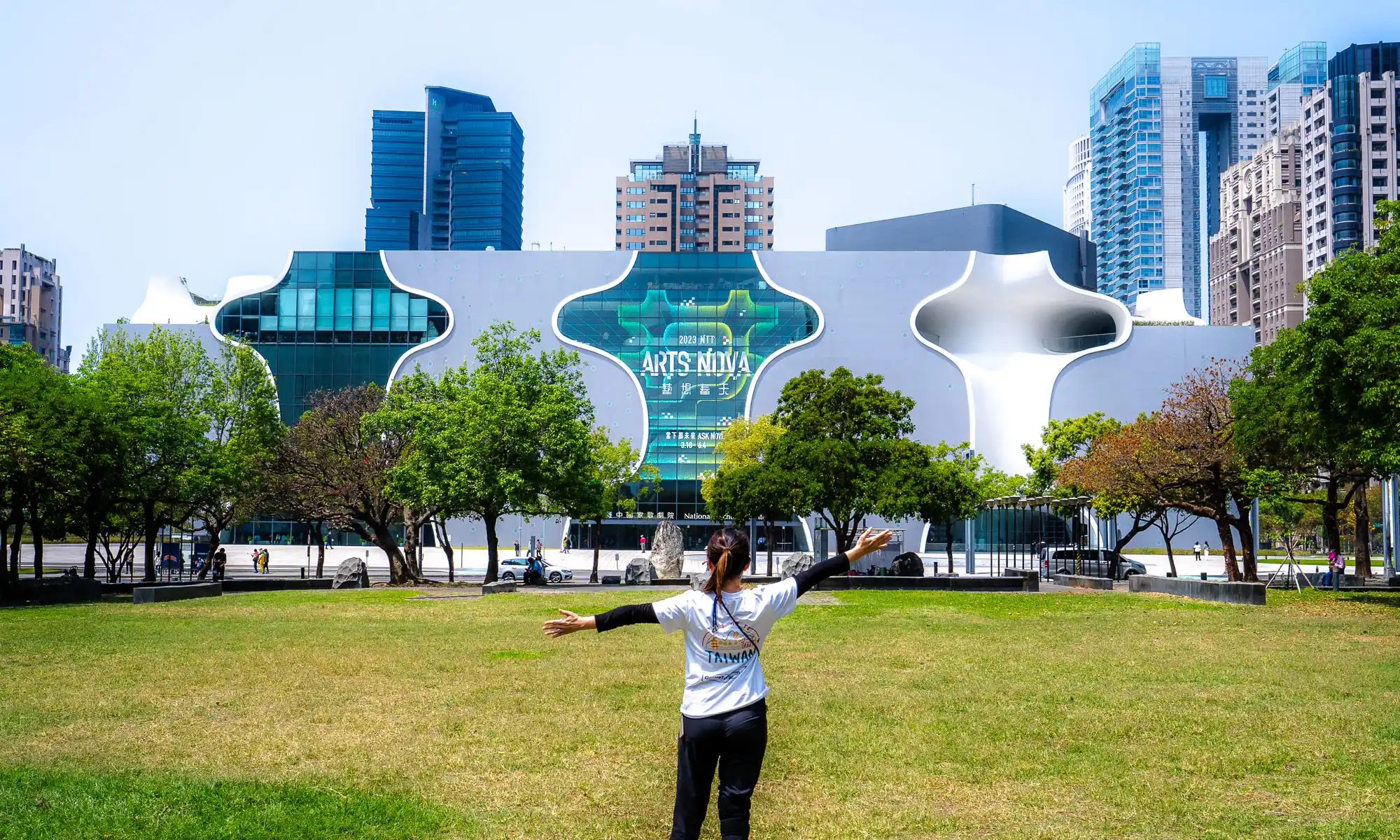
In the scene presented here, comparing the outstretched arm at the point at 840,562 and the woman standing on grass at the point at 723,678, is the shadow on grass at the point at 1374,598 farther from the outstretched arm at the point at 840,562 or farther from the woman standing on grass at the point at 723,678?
the woman standing on grass at the point at 723,678

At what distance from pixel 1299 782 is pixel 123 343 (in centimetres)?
4224

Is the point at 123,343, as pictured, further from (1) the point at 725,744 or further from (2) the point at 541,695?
(1) the point at 725,744

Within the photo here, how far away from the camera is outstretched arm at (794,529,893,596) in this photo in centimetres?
558

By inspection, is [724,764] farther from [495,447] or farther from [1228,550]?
[1228,550]

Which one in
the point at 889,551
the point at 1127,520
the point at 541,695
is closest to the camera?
the point at 541,695

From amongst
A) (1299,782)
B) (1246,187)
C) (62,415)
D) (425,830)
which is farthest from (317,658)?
(1246,187)

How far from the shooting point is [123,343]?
4181cm

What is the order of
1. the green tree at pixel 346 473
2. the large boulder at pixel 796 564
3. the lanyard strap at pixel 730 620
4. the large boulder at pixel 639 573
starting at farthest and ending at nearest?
the large boulder at pixel 639 573
the green tree at pixel 346 473
the large boulder at pixel 796 564
the lanyard strap at pixel 730 620

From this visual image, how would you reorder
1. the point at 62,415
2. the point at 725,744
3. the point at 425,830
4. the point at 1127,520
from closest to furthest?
the point at 725,744
the point at 425,830
the point at 62,415
the point at 1127,520

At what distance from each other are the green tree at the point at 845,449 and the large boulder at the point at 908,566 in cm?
190

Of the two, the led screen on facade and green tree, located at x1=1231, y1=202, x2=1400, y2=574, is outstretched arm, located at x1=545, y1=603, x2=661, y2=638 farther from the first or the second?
the led screen on facade

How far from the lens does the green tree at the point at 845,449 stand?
36.0 metres

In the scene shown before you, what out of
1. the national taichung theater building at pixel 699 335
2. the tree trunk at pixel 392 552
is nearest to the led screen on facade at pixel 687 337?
the national taichung theater building at pixel 699 335

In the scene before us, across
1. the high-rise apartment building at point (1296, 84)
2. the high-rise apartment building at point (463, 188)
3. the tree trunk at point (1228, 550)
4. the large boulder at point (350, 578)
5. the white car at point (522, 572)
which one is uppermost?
→ the high-rise apartment building at point (1296, 84)
